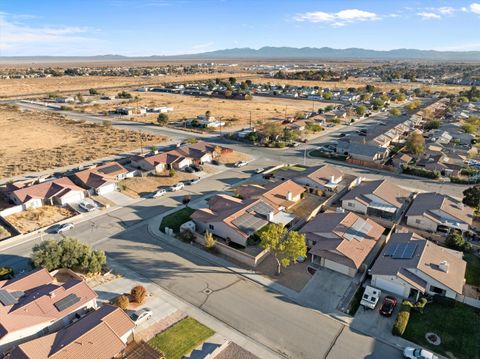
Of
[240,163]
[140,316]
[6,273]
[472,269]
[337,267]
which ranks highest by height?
[240,163]

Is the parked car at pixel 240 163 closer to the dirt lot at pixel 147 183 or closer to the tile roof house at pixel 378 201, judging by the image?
the dirt lot at pixel 147 183

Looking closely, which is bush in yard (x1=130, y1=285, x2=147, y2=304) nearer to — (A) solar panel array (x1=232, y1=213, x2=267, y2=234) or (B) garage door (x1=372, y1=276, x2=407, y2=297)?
(A) solar panel array (x1=232, y1=213, x2=267, y2=234)

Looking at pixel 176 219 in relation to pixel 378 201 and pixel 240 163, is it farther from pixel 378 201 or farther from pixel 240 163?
pixel 378 201

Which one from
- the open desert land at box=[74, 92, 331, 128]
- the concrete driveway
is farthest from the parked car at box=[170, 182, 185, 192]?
the open desert land at box=[74, 92, 331, 128]

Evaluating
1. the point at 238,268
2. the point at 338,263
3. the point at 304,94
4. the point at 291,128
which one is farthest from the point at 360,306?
the point at 304,94

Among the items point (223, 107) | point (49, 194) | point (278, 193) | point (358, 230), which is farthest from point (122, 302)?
point (223, 107)
